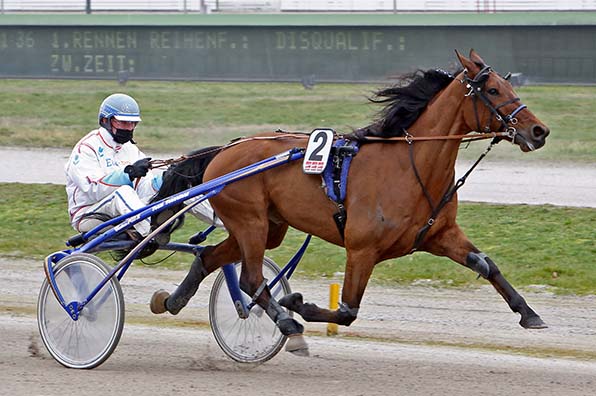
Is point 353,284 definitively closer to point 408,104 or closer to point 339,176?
point 339,176

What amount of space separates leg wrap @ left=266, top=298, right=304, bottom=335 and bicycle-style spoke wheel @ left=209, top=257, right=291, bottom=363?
388 mm

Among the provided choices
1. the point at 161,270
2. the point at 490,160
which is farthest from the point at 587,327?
the point at 490,160

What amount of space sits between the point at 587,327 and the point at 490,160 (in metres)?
8.26

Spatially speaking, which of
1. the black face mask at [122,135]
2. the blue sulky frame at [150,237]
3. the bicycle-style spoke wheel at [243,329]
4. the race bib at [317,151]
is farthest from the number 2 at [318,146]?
the black face mask at [122,135]

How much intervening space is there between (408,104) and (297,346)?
1.41 metres

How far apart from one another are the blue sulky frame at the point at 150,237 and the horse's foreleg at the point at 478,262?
2.79ft

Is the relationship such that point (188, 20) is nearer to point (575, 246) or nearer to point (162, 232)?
point (575, 246)

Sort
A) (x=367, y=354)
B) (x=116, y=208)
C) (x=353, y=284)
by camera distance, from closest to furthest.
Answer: (x=353, y=284) < (x=116, y=208) < (x=367, y=354)

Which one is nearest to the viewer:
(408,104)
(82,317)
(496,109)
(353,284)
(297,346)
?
(496,109)

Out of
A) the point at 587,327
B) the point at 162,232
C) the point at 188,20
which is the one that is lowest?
the point at 587,327

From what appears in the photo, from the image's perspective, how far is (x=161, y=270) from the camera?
32.3ft

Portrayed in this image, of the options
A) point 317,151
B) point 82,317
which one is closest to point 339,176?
point 317,151

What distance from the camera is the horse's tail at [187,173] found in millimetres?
7023

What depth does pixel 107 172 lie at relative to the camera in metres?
6.94
